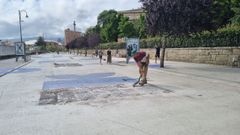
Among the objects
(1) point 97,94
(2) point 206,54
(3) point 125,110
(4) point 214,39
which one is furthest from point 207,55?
(3) point 125,110

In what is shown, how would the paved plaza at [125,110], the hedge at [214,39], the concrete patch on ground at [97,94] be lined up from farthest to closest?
the hedge at [214,39], the concrete patch on ground at [97,94], the paved plaza at [125,110]

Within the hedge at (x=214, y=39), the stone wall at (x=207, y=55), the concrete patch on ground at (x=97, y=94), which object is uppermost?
the hedge at (x=214, y=39)

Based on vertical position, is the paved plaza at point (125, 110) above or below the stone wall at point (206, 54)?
below

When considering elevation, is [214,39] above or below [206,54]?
above

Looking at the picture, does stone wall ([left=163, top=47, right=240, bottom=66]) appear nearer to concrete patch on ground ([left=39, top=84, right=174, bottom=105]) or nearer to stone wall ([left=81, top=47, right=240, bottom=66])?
stone wall ([left=81, top=47, right=240, bottom=66])

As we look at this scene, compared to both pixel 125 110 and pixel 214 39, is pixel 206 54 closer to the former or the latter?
pixel 214 39

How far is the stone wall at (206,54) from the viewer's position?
863 inches

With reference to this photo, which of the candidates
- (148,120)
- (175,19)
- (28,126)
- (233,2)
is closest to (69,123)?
(28,126)

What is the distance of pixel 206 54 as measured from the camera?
81.4 feet

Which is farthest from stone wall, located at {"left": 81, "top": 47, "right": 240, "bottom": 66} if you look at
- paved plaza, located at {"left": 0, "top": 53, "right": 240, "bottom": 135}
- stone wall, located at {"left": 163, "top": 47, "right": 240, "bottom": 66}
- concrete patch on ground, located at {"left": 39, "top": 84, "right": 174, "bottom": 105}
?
concrete patch on ground, located at {"left": 39, "top": 84, "right": 174, "bottom": 105}

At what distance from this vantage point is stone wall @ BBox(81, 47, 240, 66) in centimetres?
2193

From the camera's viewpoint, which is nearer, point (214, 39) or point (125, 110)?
point (125, 110)

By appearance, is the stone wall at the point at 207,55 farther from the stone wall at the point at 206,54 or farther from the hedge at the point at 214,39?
the hedge at the point at 214,39

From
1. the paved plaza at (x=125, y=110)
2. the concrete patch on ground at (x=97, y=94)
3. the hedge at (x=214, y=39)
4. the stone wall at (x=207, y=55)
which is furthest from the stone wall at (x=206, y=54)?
the concrete patch on ground at (x=97, y=94)
